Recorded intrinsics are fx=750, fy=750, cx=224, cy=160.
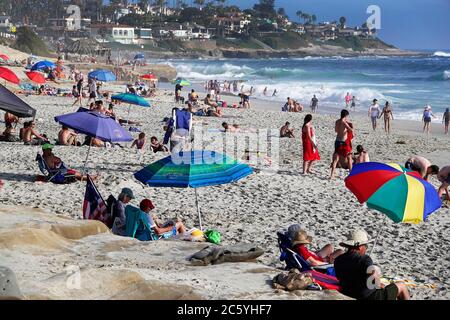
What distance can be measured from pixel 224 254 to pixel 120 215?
82.1 inches

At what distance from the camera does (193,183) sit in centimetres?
772

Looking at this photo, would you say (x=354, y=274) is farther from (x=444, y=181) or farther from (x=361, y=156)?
(x=361, y=156)

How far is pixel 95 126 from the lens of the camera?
10297mm

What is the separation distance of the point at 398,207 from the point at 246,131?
12.1 meters

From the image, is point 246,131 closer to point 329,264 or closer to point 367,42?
point 329,264

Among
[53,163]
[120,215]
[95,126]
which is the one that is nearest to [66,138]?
[53,163]

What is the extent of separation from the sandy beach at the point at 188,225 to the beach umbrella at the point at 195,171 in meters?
0.79

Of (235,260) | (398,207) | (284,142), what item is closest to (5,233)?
(235,260)

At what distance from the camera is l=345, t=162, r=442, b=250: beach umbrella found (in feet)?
20.7

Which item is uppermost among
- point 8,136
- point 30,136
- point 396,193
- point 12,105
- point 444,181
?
point 12,105

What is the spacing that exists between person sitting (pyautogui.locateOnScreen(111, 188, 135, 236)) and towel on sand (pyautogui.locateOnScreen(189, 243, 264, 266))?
172 cm

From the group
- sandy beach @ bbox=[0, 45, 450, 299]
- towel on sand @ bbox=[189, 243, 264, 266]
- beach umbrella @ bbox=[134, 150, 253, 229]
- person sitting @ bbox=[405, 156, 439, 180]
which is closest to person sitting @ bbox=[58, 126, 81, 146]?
sandy beach @ bbox=[0, 45, 450, 299]

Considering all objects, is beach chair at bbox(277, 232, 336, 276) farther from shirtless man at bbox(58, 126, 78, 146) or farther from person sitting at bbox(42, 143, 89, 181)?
shirtless man at bbox(58, 126, 78, 146)

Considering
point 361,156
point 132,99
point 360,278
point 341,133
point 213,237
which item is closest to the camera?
point 360,278
